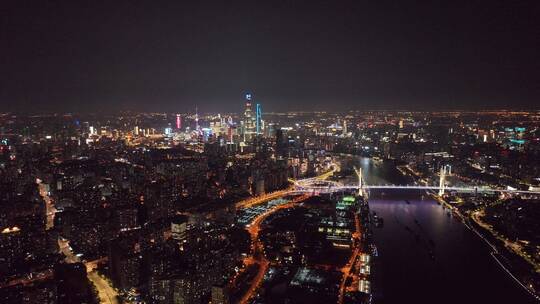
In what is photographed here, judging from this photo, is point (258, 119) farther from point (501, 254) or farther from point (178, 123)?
point (501, 254)

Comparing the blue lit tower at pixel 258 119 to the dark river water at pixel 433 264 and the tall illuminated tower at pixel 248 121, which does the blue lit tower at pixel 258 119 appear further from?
the dark river water at pixel 433 264

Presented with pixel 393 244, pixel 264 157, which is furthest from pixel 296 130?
pixel 393 244

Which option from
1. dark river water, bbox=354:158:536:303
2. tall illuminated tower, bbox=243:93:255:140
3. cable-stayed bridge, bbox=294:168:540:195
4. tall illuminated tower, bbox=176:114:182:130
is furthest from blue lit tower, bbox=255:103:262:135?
dark river water, bbox=354:158:536:303

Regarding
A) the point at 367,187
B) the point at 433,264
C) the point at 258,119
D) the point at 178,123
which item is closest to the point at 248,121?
the point at 258,119

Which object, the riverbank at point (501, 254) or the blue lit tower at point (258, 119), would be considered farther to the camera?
the blue lit tower at point (258, 119)

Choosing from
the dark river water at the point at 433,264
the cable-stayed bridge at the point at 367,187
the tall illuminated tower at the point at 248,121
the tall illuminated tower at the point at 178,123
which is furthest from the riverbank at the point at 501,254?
the tall illuminated tower at the point at 178,123

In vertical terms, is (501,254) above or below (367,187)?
below

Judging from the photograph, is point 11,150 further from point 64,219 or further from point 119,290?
point 119,290

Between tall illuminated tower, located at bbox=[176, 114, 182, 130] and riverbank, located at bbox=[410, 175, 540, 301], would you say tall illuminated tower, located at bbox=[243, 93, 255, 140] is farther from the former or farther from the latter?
riverbank, located at bbox=[410, 175, 540, 301]
